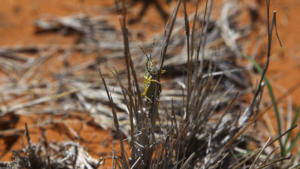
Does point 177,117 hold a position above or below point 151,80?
below

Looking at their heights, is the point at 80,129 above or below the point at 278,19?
below

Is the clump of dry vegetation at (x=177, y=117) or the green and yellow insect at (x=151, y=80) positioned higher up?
the green and yellow insect at (x=151, y=80)

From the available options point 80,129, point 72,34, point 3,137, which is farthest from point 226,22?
point 3,137

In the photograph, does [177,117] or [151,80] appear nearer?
[151,80]

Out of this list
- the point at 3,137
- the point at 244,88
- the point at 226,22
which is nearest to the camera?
the point at 3,137

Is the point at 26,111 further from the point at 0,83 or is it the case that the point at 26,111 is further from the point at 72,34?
the point at 72,34
